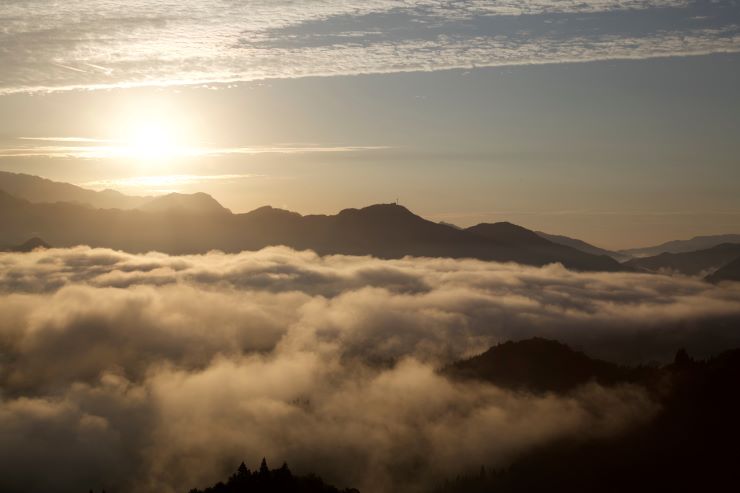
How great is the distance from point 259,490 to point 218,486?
34.4ft

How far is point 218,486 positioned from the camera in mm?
166875

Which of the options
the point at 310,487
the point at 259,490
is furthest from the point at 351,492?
the point at 259,490

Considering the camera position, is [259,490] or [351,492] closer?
[259,490]

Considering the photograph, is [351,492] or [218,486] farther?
[351,492]

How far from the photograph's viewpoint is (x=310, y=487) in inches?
6826

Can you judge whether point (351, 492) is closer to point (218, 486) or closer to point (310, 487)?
point (310, 487)

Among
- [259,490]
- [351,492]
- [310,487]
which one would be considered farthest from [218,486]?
[351,492]

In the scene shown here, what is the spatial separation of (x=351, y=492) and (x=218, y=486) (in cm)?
3493

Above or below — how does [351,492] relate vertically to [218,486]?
below

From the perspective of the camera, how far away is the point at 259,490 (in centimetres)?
16412

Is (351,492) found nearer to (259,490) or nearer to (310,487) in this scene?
(310,487)

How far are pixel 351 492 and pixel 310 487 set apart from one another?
13.4m

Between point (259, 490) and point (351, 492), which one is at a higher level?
point (259, 490)

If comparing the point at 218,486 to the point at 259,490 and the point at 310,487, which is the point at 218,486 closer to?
the point at 259,490
